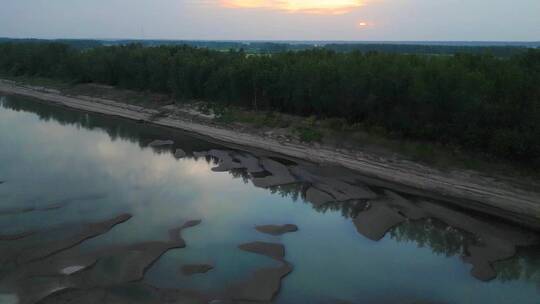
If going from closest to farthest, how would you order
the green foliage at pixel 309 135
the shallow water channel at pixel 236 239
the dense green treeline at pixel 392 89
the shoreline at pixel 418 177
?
the shallow water channel at pixel 236 239 → the shoreline at pixel 418 177 → the dense green treeline at pixel 392 89 → the green foliage at pixel 309 135

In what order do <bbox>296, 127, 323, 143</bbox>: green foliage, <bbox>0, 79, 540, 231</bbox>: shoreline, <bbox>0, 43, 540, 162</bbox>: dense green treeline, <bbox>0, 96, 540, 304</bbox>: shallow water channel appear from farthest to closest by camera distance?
<bbox>296, 127, 323, 143</bbox>: green foliage, <bbox>0, 43, 540, 162</bbox>: dense green treeline, <bbox>0, 79, 540, 231</bbox>: shoreline, <bbox>0, 96, 540, 304</bbox>: shallow water channel

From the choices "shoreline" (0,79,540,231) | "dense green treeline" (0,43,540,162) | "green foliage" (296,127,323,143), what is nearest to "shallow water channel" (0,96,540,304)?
"shoreline" (0,79,540,231)

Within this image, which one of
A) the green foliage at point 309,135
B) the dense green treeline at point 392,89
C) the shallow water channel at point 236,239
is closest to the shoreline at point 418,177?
the green foliage at point 309,135

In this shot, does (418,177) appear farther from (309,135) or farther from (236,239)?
(236,239)

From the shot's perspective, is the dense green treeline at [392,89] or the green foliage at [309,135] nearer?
the dense green treeline at [392,89]

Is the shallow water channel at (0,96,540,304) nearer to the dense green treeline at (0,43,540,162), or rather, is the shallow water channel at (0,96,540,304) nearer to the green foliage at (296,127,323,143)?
the green foliage at (296,127,323,143)

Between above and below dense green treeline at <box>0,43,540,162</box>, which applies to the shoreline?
below

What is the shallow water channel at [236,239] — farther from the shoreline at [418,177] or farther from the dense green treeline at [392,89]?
the dense green treeline at [392,89]

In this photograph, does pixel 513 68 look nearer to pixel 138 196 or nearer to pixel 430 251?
pixel 430 251
